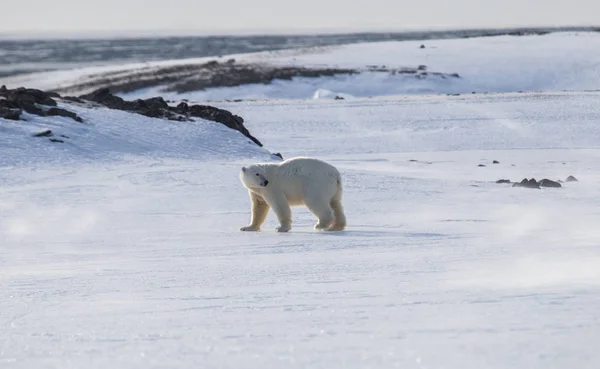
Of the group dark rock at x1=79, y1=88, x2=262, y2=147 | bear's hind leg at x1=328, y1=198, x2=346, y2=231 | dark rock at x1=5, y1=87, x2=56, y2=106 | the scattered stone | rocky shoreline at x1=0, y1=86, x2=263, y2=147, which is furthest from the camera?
dark rock at x1=79, y1=88, x2=262, y2=147

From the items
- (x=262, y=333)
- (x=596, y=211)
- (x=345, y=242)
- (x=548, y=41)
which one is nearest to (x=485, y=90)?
(x=548, y=41)

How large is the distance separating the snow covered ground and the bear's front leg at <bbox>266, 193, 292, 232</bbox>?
0.38 meters

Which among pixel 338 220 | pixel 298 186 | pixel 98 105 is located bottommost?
pixel 98 105

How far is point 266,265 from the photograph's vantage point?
825 centimetres

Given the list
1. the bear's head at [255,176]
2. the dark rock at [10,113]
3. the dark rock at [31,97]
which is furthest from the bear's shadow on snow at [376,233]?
the dark rock at [31,97]

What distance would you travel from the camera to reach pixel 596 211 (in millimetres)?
13352

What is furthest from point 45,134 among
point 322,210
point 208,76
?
point 208,76

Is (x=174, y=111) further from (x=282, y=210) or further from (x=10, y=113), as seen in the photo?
(x=282, y=210)

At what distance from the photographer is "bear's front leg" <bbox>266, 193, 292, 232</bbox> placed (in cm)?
1166

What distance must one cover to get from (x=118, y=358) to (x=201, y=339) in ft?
1.52

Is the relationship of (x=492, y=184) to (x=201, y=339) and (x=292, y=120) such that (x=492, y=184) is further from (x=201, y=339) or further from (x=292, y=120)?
(x=292, y=120)

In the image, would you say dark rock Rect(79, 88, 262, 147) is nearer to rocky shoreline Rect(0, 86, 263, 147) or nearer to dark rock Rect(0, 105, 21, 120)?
rocky shoreline Rect(0, 86, 263, 147)

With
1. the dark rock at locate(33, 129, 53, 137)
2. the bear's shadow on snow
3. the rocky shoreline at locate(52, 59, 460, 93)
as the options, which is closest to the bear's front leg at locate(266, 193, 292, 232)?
the bear's shadow on snow

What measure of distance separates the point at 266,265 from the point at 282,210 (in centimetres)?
343
